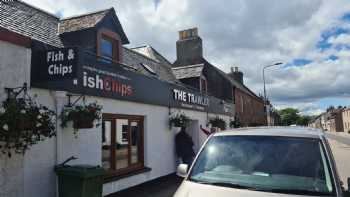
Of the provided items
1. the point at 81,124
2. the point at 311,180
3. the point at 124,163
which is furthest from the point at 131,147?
the point at 311,180

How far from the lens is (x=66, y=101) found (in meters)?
7.63

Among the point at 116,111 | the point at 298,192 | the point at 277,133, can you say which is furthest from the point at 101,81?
the point at 298,192

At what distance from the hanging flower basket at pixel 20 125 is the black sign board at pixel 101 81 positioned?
0.86 m

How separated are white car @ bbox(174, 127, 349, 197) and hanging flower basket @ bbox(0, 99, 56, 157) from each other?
2968 millimetres

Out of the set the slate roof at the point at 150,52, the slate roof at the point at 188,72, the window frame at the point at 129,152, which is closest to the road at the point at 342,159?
the window frame at the point at 129,152

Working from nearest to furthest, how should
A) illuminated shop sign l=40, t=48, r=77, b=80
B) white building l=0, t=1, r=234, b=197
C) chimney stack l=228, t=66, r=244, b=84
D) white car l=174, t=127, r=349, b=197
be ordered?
white car l=174, t=127, r=349, b=197
white building l=0, t=1, r=234, b=197
illuminated shop sign l=40, t=48, r=77, b=80
chimney stack l=228, t=66, r=244, b=84

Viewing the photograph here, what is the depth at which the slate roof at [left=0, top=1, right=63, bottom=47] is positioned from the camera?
818cm

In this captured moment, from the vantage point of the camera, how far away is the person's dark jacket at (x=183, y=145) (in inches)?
513

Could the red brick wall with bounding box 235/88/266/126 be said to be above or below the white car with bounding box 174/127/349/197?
above

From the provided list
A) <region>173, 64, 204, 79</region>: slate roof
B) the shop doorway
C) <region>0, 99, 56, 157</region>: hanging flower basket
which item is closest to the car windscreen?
<region>0, 99, 56, 157</region>: hanging flower basket

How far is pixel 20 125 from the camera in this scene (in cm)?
562

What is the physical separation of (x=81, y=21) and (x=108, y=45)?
1164 mm

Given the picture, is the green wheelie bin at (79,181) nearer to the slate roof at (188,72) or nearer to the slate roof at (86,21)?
the slate roof at (86,21)

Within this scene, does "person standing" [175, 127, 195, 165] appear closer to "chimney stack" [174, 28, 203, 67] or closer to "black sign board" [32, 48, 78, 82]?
"black sign board" [32, 48, 78, 82]
